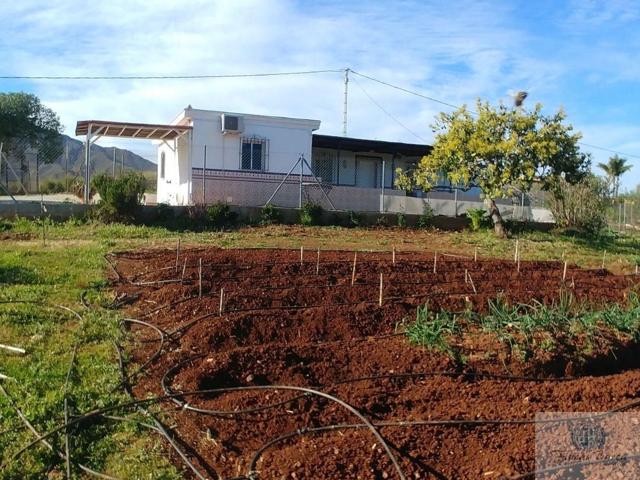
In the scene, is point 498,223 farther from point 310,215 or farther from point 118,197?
point 118,197

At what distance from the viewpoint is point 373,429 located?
12.7ft

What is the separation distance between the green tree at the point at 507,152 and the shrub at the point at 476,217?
7.39 feet

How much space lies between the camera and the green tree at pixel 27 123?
38875 millimetres

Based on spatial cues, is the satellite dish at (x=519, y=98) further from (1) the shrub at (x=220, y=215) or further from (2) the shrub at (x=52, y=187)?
(2) the shrub at (x=52, y=187)

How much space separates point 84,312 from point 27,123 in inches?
1460

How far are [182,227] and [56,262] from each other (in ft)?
22.1

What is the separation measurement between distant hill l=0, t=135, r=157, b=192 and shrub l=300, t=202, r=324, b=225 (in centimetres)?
915

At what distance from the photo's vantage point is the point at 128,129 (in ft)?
71.0

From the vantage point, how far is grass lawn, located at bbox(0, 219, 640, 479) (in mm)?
4137

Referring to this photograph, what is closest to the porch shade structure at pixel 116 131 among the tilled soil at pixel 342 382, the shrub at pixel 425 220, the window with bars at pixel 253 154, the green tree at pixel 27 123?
the window with bars at pixel 253 154

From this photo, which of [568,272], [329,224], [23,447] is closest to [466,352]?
[23,447]

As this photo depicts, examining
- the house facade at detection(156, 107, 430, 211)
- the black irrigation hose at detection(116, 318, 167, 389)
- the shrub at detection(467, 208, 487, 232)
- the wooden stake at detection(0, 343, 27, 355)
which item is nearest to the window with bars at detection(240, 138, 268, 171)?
the house facade at detection(156, 107, 430, 211)

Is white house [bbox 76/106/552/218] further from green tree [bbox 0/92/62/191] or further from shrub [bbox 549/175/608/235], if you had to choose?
green tree [bbox 0/92/62/191]

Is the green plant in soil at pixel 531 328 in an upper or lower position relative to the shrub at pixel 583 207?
lower
